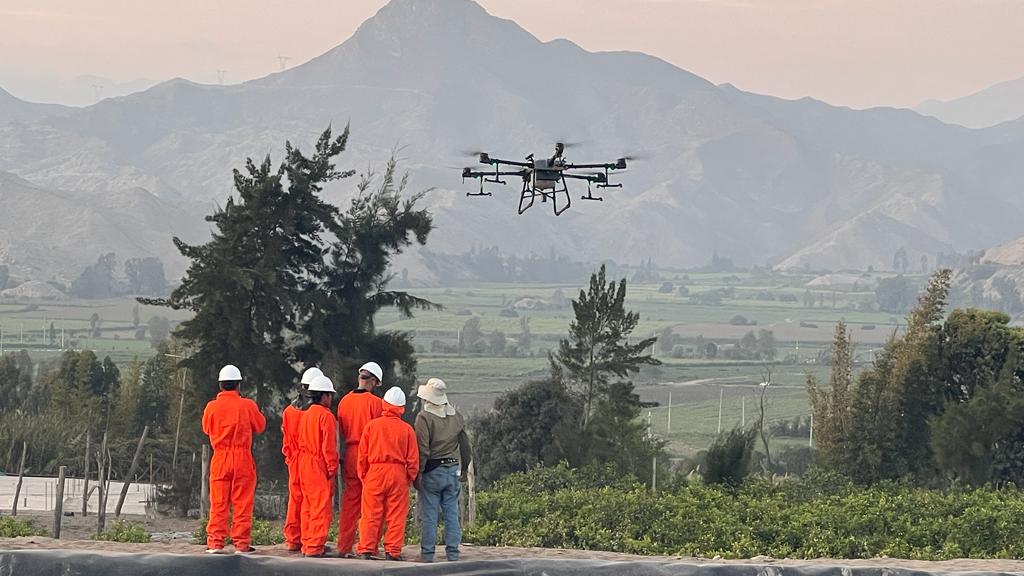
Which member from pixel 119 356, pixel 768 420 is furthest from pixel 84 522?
pixel 119 356

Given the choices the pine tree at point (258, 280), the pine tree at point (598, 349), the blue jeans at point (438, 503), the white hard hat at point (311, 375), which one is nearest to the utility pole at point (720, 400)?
the pine tree at point (598, 349)

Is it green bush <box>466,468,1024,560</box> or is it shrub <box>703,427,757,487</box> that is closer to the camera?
green bush <box>466,468,1024,560</box>

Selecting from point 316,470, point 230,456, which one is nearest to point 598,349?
point 316,470

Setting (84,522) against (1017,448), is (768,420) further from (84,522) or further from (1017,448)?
(84,522)

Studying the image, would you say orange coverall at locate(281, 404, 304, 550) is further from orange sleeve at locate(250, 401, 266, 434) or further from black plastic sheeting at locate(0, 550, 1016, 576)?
black plastic sheeting at locate(0, 550, 1016, 576)

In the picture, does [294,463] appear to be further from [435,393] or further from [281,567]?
[281,567]

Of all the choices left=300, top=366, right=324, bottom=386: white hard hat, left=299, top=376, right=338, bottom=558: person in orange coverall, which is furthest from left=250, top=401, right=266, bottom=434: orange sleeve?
left=300, top=366, right=324, bottom=386: white hard hat
